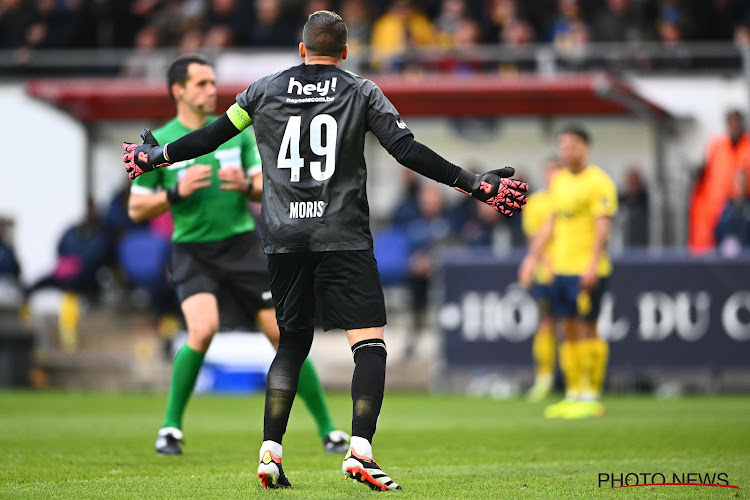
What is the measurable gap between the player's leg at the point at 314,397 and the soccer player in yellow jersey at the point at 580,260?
4035mm

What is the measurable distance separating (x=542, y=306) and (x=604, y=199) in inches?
112

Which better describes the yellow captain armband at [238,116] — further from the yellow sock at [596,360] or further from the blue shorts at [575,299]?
the yellow sock at [596,360]

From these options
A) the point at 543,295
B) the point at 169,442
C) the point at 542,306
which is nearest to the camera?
the point at 169,442

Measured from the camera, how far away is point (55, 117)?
22328mm

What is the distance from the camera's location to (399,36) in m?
20.5

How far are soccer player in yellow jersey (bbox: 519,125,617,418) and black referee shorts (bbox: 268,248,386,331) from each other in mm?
5881

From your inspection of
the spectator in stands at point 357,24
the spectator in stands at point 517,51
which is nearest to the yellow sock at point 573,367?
the spectator in stands at point 517,51

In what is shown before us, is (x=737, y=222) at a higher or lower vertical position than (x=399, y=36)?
lower

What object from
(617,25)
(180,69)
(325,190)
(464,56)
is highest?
(617,25)

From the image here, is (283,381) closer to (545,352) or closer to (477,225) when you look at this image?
(545,352)

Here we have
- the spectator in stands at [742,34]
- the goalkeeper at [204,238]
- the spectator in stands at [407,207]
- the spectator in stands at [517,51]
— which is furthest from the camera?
the spectator in stands at [517,51]

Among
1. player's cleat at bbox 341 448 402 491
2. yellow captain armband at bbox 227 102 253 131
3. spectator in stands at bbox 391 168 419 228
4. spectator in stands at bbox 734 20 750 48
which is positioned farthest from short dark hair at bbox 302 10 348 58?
spectator in stands at bbox 734 20 750 48

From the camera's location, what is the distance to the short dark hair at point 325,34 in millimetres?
6055

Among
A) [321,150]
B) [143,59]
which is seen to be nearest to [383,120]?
[321,150]
